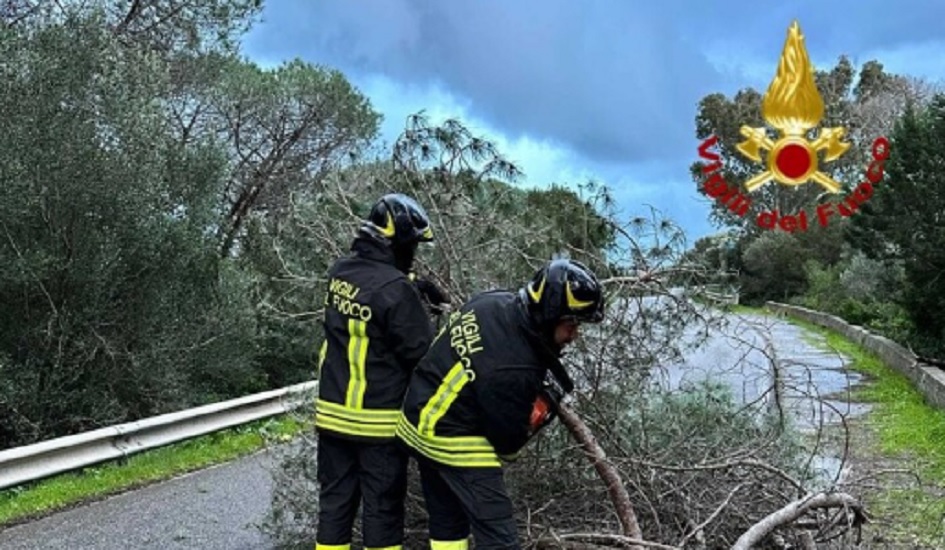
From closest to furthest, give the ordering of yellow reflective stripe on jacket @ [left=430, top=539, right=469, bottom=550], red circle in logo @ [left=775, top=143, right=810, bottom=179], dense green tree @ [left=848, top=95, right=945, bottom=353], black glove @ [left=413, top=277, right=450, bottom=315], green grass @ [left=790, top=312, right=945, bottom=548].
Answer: yellow reflective stripe on jacket @ [left=430, top=539, right=469, bottom=550] → black glove @ [left=413, top=277, right=450, bottom=315] → green grass @ [left=790, top=312, right=945, bottom=548] → red circle in logo @ [left=775, top=143, right=810, bottom=179] → dense green tree @ [left=848, top=95, right=945, bottom=353]

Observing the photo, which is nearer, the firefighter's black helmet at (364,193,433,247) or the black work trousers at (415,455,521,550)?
the black work trousers at (415,455,521,550)

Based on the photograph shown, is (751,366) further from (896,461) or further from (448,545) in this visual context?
(896,461)

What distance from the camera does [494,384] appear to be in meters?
3.96

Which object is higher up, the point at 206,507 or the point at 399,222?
the point at 399,222

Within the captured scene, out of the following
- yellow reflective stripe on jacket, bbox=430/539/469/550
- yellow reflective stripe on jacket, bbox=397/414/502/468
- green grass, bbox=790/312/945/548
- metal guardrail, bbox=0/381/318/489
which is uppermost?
yellow reflective stripe on jacket, bbox=397/414/502/468

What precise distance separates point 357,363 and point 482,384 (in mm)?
969

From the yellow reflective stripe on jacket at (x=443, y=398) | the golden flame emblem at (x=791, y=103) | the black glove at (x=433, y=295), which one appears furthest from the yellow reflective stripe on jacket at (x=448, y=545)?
the golden flame emblem at (x=791, y=103)

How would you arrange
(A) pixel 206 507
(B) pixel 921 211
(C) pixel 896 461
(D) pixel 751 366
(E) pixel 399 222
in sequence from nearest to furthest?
(E) pixel 399 222, (D) pixel 751 366, (A) pixel 206 507, (C) pixel 896 461, (B) pixel 921 211

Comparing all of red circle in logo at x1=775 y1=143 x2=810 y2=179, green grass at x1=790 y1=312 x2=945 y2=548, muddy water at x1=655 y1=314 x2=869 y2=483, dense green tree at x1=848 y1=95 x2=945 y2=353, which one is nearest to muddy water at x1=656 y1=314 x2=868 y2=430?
muddy water at x1=655 y1=314 x2=869 y2=483

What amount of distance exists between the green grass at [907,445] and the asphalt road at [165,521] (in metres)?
4.38

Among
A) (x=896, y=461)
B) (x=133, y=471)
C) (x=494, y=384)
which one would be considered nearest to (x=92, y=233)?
(x=133, y=471)

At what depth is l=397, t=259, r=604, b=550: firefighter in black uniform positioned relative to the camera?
13.0ft

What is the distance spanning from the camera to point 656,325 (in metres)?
5.98

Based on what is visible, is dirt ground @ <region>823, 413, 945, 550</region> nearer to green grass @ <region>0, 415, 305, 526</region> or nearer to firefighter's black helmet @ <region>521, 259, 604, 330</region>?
Answer: firefighter's black helmet @ <region>521, 259, 604, 330</region>
